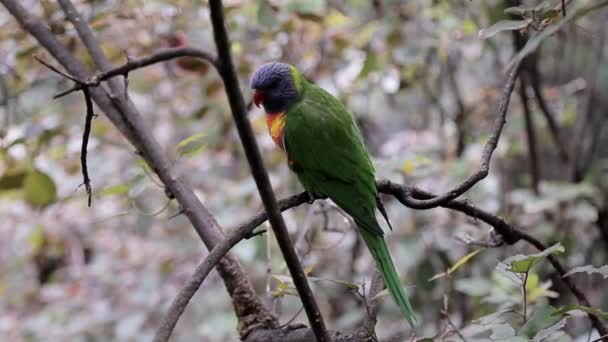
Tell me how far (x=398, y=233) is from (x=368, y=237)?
151 cm

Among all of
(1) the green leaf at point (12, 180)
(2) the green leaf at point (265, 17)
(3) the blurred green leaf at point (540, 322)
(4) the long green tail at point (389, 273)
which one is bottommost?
(3) the blurred green leaf at point (540, 322)

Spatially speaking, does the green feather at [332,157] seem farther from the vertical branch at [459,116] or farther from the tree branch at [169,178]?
the vertical branch at [459,116]

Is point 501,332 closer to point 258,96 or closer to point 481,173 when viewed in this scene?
point 481,173

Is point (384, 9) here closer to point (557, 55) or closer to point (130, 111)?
point (557, 55)

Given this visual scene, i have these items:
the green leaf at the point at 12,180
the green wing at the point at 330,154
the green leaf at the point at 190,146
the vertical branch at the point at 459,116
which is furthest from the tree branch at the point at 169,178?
the vertical branch at the point at 459,116

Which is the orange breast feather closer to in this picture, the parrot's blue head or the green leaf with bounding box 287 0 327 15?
the parrot's blue head

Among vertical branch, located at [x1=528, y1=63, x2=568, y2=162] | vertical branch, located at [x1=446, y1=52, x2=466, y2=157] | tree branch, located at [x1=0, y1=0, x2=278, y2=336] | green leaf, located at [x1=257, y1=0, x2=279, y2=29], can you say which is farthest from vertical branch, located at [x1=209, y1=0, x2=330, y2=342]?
vertical branch, located at [x1=446, y1=52, x2=466, y2=157]

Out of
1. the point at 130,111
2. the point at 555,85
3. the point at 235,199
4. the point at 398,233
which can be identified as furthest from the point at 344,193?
the point at 555,85

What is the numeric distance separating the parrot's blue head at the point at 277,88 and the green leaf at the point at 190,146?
34 centimetres

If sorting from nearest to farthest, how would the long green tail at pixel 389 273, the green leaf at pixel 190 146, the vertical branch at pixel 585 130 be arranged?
1. the long green tail at pixel 389 273
2. the green leaf at pixel 190 146
3. the vertical branch at pixel 585 130

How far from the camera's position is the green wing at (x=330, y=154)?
1604 millimetres

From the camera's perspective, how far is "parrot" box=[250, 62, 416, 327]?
1569 mm

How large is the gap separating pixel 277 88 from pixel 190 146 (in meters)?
0.39

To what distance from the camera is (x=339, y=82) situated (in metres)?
3.20
